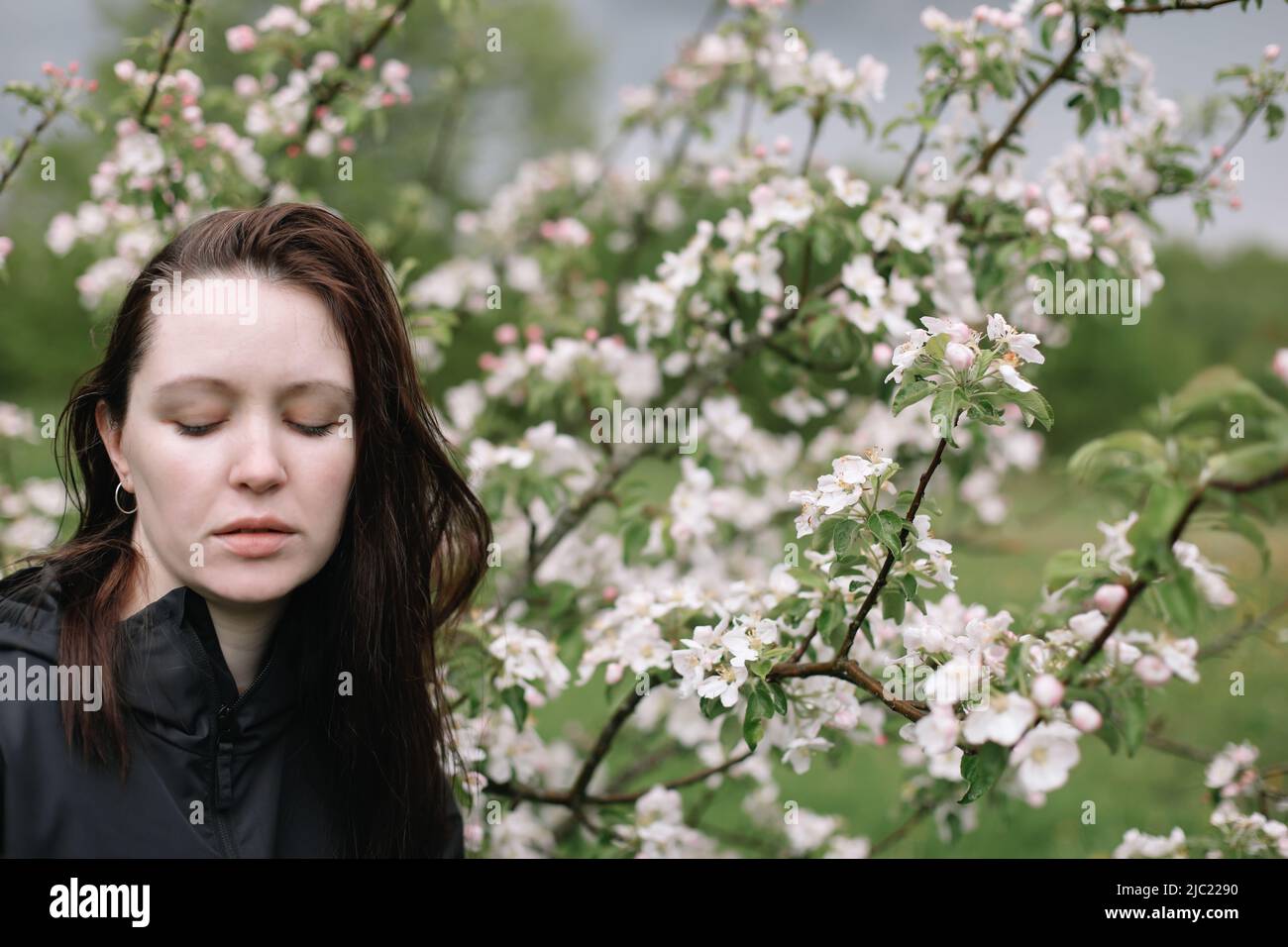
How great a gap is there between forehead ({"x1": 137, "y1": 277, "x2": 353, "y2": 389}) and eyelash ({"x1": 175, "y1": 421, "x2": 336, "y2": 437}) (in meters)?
0.07

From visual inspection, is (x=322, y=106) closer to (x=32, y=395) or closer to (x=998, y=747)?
(x=998, y=747)

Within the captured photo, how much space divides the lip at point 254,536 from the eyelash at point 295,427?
0.43 ft

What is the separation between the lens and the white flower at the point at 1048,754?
3.69ft

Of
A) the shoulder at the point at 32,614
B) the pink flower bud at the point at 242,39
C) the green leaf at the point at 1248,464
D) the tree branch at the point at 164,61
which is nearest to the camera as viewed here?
the green leaf at the point at 1248,464

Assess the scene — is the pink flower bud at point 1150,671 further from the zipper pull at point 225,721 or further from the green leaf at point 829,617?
the zipper pull at point 225,721

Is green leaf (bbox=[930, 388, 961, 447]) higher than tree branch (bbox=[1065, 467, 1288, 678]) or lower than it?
higher

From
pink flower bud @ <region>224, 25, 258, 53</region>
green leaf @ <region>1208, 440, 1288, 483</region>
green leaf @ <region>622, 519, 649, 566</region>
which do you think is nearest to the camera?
green leaf @ <region>1208, 440, 1288, 483</region>

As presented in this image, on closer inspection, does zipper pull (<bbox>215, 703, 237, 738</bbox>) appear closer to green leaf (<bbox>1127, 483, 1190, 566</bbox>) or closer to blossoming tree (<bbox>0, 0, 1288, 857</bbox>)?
blossoming tree (<bbox>0, 0, 1288, 857</bbox>)

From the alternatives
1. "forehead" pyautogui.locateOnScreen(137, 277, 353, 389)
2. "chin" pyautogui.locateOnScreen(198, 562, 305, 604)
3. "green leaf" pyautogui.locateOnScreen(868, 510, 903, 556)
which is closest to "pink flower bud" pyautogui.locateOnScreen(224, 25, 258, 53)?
"forehead" pyautogui.locateOnScreen(137, 277, 353, 389)

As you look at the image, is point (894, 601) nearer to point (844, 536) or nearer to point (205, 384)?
point (844, 536)

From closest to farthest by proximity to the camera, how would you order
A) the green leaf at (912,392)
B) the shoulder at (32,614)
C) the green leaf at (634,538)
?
the green leaf at (912,392) → the shoulder at (32,614) → the green leaf at (634,538)

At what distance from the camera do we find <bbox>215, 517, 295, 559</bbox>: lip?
1.36 meters

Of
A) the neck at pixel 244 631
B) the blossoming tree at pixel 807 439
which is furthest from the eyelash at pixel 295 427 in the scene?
the blossoming tree at pixel 807 439

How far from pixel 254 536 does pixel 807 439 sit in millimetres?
2164
